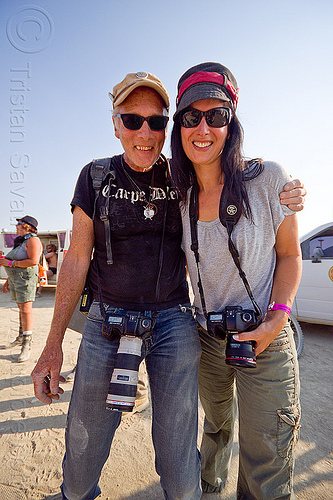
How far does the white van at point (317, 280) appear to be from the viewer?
4.87m

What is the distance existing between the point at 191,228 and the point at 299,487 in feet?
7.24

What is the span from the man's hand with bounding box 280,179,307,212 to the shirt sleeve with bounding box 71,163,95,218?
3.54 feet

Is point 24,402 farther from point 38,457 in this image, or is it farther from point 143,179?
point 143,179

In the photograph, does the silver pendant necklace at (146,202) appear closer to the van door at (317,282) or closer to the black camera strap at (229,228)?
the black camera strap at (229,228)

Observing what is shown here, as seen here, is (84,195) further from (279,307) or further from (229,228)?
(279,307)

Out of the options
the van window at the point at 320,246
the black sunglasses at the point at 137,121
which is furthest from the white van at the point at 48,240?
the black sunglasses at the point at 137,121

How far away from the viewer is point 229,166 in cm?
157

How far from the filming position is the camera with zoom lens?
1.29 meters

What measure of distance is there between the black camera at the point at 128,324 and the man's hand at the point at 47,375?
0.37m

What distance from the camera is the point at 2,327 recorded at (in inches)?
252

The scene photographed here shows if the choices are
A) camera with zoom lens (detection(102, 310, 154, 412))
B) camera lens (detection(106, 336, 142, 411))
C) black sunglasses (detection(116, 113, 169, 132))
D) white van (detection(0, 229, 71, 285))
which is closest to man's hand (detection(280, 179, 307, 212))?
black sunglasses (detection(116, 113, 169, 132))

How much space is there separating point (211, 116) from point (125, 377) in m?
1.42

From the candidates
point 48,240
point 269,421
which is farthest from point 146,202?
point 48,240

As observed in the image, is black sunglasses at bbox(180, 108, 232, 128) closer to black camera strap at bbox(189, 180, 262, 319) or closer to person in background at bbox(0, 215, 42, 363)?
black camera strap at bbox(189, 180, 262, 319)
